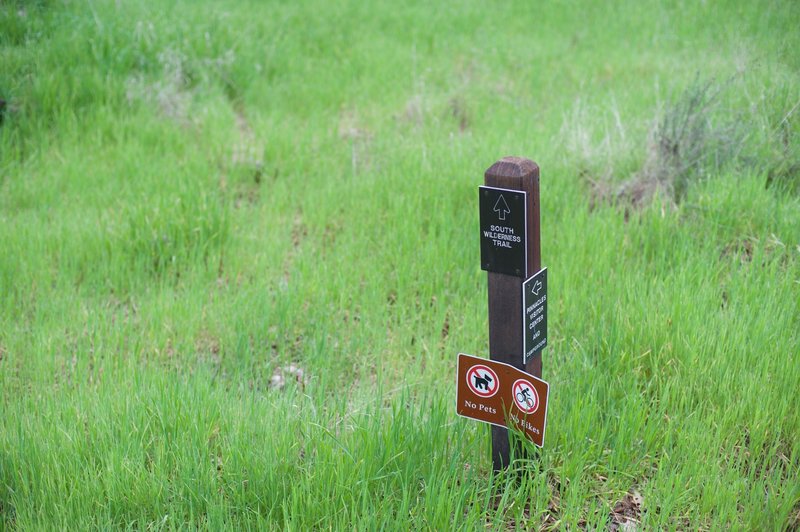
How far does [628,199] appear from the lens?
5145 millimetres

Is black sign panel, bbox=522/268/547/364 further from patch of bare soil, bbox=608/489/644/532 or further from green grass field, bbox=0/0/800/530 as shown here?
patch of bare soil, bbox=608/489/644/532

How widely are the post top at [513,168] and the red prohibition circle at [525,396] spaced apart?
0.68 meters

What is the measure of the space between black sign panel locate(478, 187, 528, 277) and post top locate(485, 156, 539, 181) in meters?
0.05

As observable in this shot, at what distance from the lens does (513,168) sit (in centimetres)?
258

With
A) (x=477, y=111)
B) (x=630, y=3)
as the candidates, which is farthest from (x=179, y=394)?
(x=630, y=3)

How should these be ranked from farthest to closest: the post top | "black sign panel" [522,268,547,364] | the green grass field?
1. the green grass field
2. "black sign panel" [522,268,547,364]
3. the post top

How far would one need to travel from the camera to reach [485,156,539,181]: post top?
257 centimetres

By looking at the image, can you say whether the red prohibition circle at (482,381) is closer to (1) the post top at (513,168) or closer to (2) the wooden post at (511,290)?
(2) the wooden post at (511,290)

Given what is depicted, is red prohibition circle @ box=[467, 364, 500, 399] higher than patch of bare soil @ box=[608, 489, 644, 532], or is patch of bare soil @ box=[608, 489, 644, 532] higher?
red prohibition circle @ box=[467, 364, 500, 399]

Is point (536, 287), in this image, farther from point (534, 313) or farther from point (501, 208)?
point (501, 208)

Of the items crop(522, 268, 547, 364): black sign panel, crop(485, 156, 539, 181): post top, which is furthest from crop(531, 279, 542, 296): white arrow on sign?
crop(485, 156, 539, 181): post top

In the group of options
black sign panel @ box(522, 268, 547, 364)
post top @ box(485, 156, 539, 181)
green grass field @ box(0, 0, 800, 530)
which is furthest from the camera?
green grass field @ box(0, 0, 800, 530)

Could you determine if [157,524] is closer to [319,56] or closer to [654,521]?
[654,521]

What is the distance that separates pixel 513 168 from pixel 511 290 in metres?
0.41
